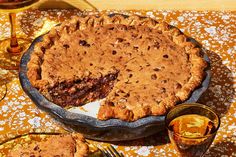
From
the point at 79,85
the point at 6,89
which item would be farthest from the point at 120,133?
the point at 6,89

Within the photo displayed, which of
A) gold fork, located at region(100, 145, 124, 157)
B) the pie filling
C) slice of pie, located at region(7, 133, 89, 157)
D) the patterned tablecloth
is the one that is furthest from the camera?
the pie filling

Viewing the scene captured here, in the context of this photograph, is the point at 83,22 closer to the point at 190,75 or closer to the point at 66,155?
the point at 190,75

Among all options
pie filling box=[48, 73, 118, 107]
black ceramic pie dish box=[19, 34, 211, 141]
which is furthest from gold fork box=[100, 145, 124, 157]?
pie filling box=[48, 73, 118, 107]

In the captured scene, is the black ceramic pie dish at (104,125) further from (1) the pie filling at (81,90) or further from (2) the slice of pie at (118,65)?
(1) the pie filling at (81,90)

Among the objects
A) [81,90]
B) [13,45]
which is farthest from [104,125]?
[13,45]

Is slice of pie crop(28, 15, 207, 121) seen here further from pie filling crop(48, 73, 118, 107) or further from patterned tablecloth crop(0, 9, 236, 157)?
patterned tablecloth crop(0, 9, 236, 157)

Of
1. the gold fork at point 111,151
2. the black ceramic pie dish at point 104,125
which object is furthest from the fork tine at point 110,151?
the black ceramic pie dish at point 104,125
